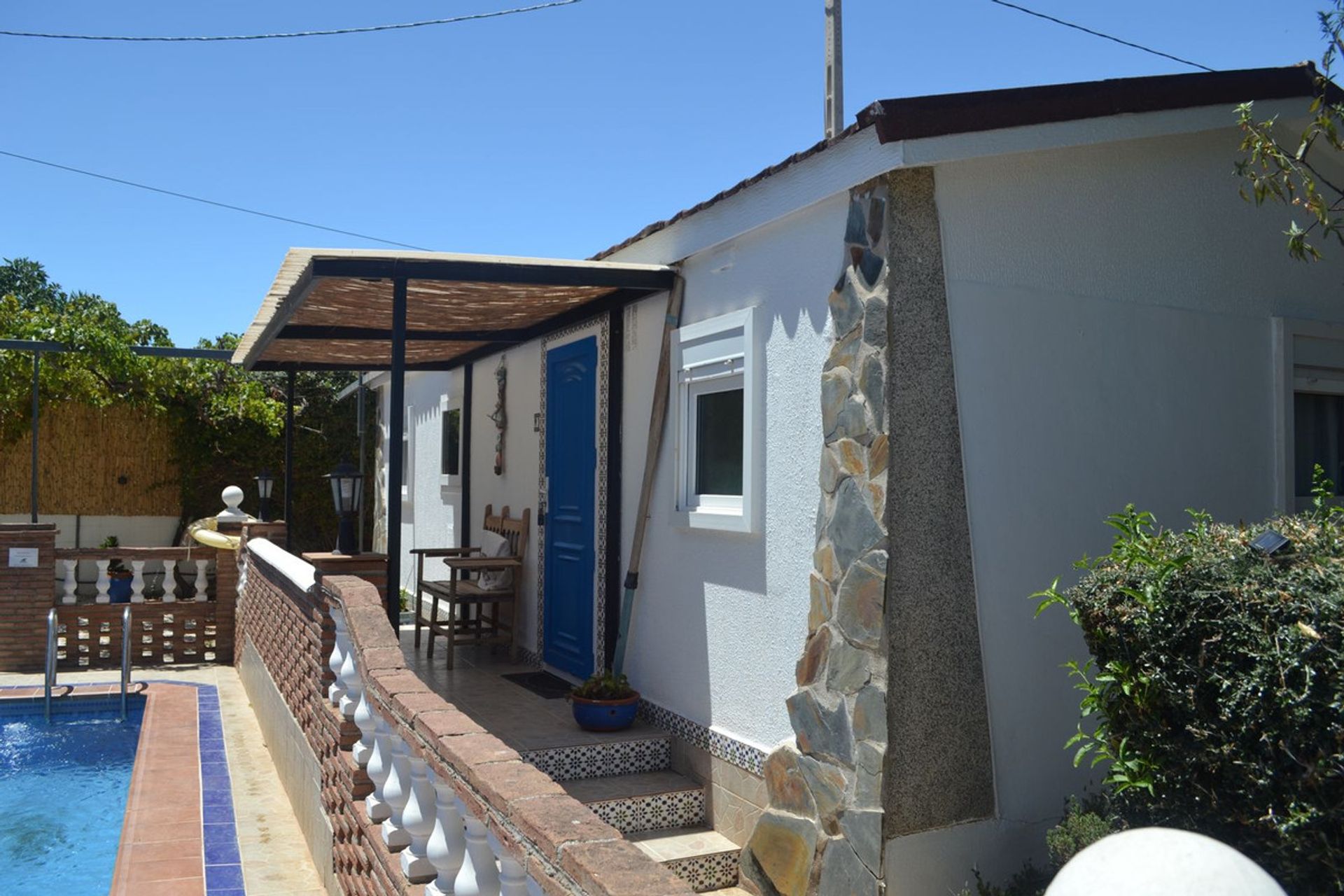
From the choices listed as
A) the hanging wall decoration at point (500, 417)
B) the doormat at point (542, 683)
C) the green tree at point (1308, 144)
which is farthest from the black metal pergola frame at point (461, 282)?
the green tree at point (1308, 144)

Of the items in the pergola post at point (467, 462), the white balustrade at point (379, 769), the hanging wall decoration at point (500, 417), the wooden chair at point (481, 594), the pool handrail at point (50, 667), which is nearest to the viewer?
the white balustrade at point (379, 769)

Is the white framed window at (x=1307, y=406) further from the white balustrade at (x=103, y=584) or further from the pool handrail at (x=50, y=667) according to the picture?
the white balustrade at (x=103, y=584)

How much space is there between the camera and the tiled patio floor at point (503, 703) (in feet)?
20.7

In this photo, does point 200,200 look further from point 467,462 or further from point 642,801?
point 642,801

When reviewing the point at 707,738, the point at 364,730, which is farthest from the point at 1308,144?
the point at 364,730

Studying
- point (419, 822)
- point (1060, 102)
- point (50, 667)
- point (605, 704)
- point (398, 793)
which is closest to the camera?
point (419, 822)

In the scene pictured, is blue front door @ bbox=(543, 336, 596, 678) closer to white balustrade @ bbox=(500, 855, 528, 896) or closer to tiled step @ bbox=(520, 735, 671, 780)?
tiled step @ bbox=(520, 735, 671, 780)

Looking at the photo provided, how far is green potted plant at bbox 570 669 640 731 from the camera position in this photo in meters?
6.39

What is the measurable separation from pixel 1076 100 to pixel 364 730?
4174 millimetres

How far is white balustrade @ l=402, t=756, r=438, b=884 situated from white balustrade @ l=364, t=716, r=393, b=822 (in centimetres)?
56

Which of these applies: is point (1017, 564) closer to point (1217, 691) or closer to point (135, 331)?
point (1217, 691)

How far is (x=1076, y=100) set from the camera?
15.6 ft

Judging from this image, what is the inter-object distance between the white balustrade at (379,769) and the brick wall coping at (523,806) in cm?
10

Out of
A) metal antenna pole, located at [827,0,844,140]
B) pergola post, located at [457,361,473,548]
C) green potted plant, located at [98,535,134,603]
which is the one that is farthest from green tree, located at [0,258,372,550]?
metal antenna pole, located at [827,0,844,140]
